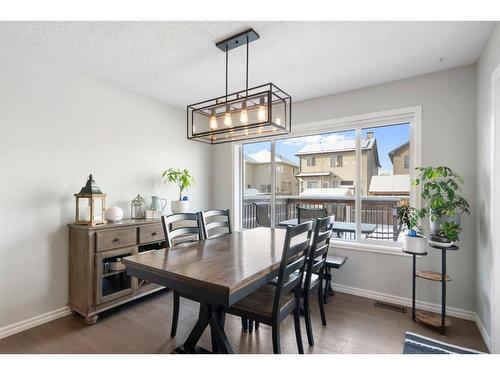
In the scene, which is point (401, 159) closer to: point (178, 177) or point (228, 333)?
point (228, 333)

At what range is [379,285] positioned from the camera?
2979 millimetres

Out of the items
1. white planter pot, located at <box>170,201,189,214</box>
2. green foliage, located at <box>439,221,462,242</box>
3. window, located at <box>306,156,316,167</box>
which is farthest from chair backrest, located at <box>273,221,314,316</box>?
white planter pot, located at <box>170,201,189,214</box>

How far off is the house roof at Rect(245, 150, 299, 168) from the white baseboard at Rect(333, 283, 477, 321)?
1799mm

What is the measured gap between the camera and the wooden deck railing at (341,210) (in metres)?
3.10

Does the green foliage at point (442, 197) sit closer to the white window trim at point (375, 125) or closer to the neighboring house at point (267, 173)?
the white window trim at point (375, 125)

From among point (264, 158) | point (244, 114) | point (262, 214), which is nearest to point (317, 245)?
point (244, 114)

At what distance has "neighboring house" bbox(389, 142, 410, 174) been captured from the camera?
116 inches

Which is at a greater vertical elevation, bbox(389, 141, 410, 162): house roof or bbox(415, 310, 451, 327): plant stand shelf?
bbox(389, 141, 410, 162): house roof

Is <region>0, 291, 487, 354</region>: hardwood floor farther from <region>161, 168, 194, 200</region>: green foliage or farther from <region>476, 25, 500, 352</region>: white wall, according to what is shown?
<region>161, 168, 194, 200</region>: green foliage

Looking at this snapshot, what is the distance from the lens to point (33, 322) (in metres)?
2.37

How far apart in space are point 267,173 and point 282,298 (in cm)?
253

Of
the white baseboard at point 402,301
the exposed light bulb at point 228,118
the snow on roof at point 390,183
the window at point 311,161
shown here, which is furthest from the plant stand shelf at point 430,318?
the exposed light bulb at point 228,118

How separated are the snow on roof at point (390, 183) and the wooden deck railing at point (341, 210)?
101 mm
